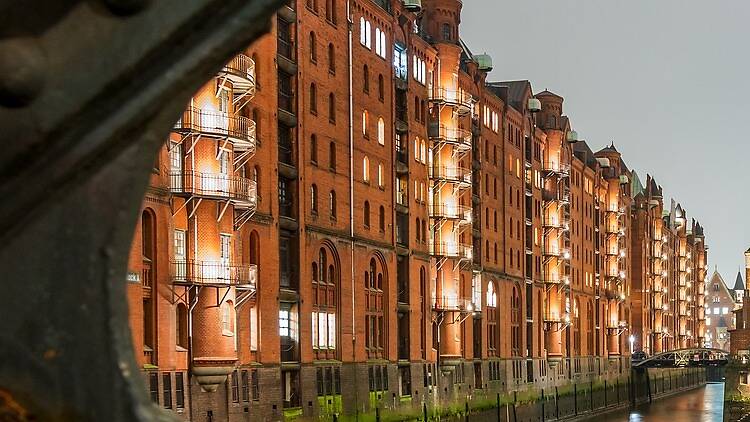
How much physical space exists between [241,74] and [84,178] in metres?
30.3

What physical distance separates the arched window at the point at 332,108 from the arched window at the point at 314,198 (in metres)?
2.67

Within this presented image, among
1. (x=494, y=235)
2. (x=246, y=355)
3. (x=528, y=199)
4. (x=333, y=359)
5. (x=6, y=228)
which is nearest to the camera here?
(x=6, y=228)

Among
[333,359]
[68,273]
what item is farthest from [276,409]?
[68,273]

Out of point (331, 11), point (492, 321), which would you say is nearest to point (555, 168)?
point (492, 321)

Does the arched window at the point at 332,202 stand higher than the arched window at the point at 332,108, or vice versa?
the arched window at the point at 332,108

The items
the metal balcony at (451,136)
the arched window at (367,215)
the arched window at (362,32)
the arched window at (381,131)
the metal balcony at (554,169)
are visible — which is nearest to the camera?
the arched window at (362,32)

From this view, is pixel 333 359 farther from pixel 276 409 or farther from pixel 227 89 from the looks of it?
pixel 227 89

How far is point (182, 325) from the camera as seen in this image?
31125 mm

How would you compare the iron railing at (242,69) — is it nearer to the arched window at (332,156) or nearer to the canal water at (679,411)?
the arched window at (332,156)

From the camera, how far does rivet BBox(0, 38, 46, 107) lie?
4.98 ft

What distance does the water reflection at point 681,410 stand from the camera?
8500 cm

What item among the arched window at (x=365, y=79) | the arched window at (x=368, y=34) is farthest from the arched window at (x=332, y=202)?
the arched window at (x=368, y=34)

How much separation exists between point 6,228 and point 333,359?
135ft

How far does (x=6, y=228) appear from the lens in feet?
5.32
